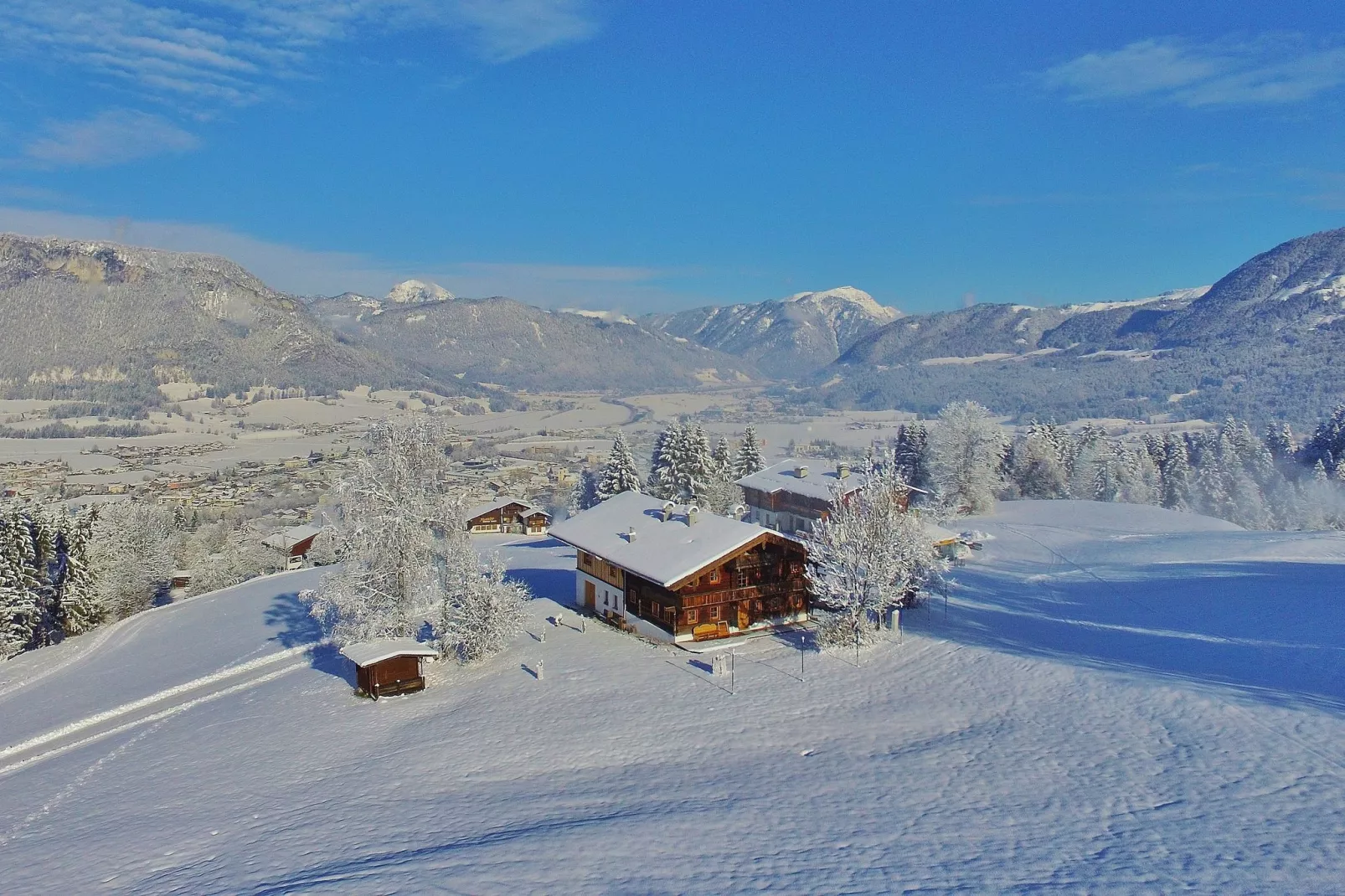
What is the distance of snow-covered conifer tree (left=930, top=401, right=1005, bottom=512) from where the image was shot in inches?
2517

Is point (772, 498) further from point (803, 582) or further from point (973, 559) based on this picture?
point (803, 582)

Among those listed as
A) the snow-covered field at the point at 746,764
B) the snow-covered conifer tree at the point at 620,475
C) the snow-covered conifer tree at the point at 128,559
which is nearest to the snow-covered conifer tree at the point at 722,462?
the snow-covered conifer tree at the point at 620,475

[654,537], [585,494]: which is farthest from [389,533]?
[585,494]

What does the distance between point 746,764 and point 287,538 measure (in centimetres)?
5591

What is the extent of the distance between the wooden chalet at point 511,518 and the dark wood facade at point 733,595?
37.8 m

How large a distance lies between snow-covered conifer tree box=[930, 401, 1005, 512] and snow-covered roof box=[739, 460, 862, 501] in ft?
30.8

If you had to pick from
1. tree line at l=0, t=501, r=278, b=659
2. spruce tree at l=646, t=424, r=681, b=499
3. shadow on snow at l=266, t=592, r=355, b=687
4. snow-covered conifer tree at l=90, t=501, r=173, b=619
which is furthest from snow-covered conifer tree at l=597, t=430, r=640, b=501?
snow-covered conifer tree at l=90, t=501, r=173, b=619

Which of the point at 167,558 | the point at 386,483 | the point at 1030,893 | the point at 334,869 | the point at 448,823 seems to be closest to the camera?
the point at 1030,893

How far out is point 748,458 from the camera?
225 feet

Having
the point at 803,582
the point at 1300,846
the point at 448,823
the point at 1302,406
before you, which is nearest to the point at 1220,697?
the point at 1300,846

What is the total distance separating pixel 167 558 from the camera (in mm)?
54969

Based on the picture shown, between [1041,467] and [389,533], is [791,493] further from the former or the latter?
[1041,467]

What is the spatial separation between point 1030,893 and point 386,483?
24.2m

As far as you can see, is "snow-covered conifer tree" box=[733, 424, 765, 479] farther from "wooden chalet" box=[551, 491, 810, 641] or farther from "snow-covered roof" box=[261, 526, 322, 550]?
"snow-covered roof" box=[261, 526, 322, 550]
